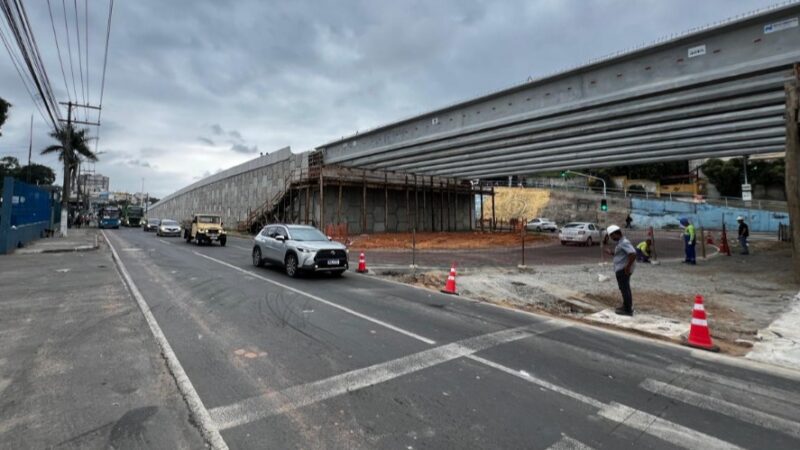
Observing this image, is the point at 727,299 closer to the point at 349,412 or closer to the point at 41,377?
the point at 349,412

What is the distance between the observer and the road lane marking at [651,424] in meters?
3.37

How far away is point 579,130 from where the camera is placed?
20.7 meters

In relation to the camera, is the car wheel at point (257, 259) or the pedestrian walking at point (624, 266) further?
the car wheel at point (257, 259)

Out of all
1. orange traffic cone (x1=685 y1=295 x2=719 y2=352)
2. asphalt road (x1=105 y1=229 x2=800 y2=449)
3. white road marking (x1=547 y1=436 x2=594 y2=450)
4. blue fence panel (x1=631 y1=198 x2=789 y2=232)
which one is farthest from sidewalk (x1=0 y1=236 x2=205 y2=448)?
blue fence panel (x1=631 y1=198 x2=789 y2=232)

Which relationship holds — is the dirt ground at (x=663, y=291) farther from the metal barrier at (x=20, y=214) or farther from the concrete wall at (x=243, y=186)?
the concrete wall at (x=243, y=186)

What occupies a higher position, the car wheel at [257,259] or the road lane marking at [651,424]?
the car wheel at [257,259]

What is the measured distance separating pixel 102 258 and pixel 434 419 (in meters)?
17.3

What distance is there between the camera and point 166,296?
882cm

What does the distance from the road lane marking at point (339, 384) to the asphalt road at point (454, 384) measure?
0.02 meters

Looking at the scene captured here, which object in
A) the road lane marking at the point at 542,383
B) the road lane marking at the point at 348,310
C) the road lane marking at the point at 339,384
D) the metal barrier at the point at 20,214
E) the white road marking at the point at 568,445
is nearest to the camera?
the white road marking at the point at 568,445

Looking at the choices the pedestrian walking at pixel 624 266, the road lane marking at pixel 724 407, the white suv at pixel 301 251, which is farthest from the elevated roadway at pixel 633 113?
the road lane marking at pixel 724 407

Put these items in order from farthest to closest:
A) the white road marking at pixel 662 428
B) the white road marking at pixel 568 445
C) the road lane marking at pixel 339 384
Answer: the road lane marking at pixel 339 384
the white road marking at pixel 662 428
the white road marking at pixel 568 445

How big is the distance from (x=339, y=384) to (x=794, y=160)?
14391mm

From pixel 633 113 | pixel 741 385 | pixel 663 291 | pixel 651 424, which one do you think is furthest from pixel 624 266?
pixel 633 113
